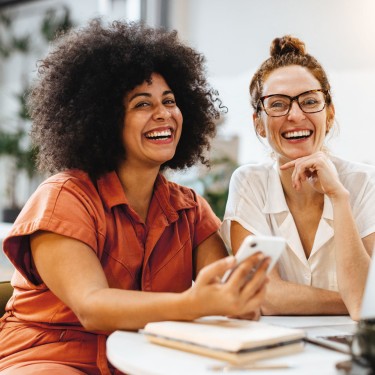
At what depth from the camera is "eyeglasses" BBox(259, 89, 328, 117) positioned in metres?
2.20

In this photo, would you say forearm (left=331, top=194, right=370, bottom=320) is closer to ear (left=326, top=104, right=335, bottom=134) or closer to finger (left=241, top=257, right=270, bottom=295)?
ear (left=326, top=104, right=335, bottom=134)

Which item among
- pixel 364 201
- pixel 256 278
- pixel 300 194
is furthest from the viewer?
pixel 300 194

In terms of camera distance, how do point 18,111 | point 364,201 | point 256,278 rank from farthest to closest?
point 18,111 → point 364,201 → point 256,278

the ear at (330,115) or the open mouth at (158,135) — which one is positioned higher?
the ear at (330,115)

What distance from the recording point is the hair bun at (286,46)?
2.30 metres

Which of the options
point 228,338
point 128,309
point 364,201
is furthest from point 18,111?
point 228,338

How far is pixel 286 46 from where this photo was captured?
7.55ft

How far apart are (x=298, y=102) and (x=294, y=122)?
0.07m

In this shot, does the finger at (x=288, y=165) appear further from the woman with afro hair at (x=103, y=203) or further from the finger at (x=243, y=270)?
the finger at (x=243, y=270)

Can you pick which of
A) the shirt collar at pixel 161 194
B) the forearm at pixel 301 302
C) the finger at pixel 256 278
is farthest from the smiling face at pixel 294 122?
the finger at pixel 256 278

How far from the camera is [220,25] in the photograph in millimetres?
4973

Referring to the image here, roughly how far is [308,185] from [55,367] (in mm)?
1013

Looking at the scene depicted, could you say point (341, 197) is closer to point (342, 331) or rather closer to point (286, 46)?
point (342, 331)

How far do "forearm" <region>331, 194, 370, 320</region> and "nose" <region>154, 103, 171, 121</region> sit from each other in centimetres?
57
